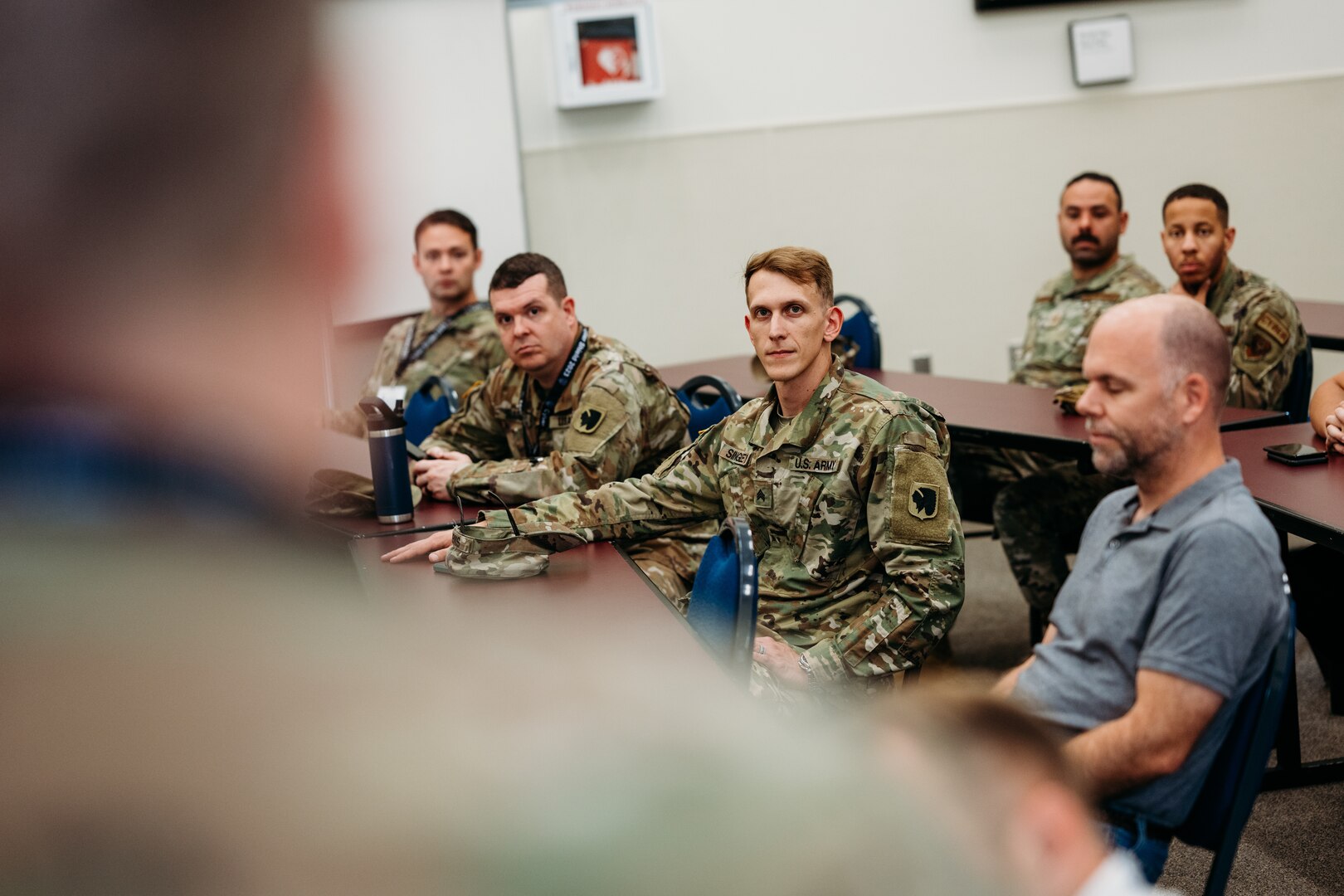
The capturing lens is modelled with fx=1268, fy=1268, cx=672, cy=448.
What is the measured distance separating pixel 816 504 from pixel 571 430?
2.58 feet

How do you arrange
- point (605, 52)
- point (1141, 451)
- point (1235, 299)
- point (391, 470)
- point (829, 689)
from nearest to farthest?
point (1141, 451)
point (829, 689)
point (391, 470)
point (1235, 299)
point (605, 52)

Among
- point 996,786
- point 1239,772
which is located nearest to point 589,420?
point 1239,772

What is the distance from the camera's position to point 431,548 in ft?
7.95

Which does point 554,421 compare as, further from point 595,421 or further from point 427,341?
point 427,341

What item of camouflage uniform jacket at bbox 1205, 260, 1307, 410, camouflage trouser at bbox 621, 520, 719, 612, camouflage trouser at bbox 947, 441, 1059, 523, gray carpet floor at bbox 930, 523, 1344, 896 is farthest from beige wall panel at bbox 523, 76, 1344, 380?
camouflage trouser at bbox 621, 520, 719, 612

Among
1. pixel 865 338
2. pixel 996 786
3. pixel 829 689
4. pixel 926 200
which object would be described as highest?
pixel 926 200

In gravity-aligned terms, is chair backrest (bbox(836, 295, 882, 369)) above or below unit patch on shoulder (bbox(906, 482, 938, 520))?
above

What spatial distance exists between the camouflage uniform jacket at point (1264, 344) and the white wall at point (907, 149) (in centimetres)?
229

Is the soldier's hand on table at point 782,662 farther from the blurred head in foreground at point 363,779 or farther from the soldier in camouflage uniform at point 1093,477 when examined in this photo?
the blurred head in foreground at point 363,779

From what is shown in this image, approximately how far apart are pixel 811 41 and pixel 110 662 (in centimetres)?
584

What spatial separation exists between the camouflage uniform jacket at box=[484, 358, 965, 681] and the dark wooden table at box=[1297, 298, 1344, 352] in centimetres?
247

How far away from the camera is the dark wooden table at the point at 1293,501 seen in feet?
7.04

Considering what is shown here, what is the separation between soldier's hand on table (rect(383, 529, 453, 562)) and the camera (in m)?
2.35

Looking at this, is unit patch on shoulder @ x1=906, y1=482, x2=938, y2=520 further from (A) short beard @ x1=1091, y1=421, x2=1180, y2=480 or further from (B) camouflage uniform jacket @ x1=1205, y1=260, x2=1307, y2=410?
(B) camouflage uniform jacket @ x1=1205, y1=260, x2=1307, y2=410
